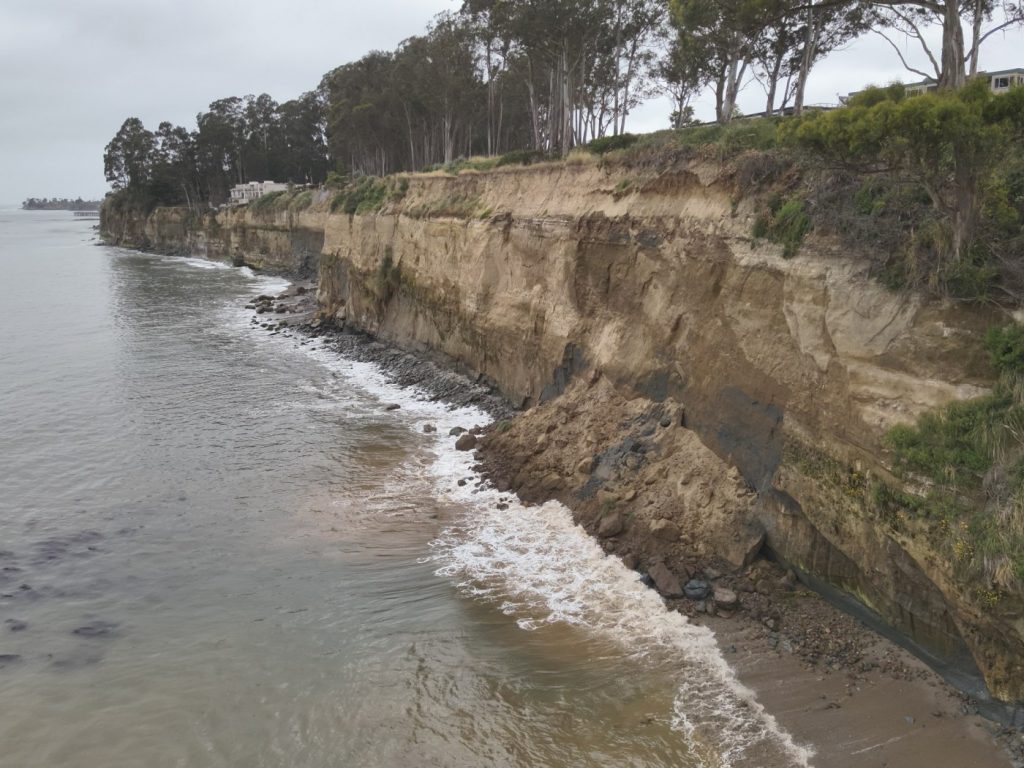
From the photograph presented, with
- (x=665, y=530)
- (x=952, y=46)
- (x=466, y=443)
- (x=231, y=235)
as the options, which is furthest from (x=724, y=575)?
(x=231, y=235)

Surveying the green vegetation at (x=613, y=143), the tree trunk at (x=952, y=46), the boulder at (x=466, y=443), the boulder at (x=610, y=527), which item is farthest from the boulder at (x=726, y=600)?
the green vegetation at (x=613, y=143)

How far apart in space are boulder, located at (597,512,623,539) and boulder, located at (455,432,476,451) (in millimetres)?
5913

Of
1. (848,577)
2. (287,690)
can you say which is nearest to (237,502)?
(287,690)

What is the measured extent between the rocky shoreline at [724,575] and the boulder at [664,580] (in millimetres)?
20

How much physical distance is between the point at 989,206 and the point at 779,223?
10.8 ft

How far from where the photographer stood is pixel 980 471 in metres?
8.52

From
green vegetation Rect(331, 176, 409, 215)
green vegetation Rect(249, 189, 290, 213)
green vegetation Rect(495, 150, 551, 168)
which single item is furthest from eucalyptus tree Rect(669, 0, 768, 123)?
green vegetation Rect(249, 189, 290, 213)

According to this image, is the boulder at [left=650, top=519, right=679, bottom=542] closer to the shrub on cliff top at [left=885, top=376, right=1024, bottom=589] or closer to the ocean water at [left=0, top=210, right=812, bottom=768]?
the ocean water at [left=0, top=210, right=812, bottom=768]

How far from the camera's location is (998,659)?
26.9 feet

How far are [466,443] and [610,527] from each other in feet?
20.6

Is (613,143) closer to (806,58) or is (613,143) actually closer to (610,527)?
(806,58)

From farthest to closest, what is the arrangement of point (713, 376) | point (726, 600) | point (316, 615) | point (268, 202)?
point (268, 202), point (713, 376), point (316, 615), point (726, 600)

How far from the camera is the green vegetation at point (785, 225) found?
11.8 metres

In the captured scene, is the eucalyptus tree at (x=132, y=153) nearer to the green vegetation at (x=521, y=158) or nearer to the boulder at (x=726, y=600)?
the green vegetation at (x=521, y=158)
